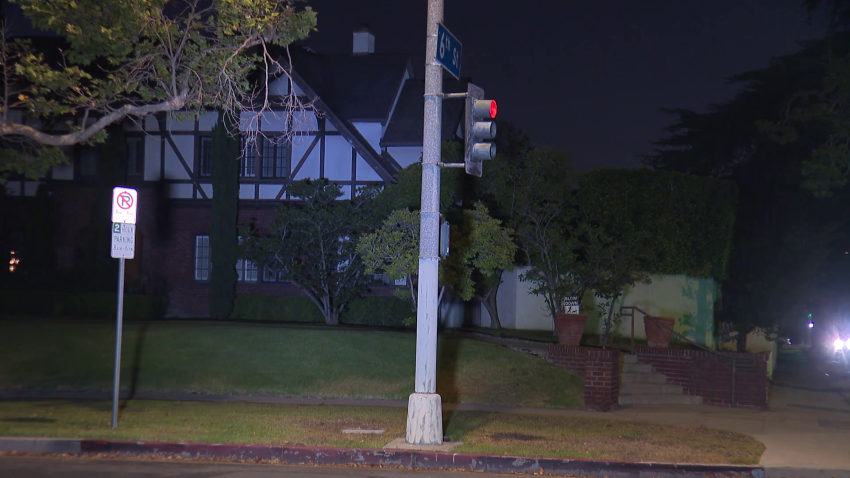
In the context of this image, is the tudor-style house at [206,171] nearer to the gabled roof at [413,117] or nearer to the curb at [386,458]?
the gabled roof at [413,117]

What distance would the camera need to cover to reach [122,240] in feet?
35.5

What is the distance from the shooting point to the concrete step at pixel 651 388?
50.0 feet

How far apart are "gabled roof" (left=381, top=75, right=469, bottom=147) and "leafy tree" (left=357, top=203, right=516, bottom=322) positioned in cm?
597

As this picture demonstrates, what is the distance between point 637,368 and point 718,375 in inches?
63.8

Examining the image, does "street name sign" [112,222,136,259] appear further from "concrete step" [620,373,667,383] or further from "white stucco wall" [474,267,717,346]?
"white stucco wall" [474,267,717,346]

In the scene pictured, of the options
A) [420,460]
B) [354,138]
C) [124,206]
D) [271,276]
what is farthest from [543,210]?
[124,206]

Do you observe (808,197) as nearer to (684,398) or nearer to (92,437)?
(684,398)

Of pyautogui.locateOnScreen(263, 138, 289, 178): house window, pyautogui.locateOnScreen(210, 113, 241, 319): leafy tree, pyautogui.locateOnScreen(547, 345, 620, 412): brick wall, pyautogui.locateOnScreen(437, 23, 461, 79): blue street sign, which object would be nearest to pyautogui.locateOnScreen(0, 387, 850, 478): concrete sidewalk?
pyautogui.locateOnScreen(547, 345, 620, 412): brick wall

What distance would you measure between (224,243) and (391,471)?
52.9ft

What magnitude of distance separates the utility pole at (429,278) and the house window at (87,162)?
18954 millimetres

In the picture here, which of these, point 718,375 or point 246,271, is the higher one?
point 246,271

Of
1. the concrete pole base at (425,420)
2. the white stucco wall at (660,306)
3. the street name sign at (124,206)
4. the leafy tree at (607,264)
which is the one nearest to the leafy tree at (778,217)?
the white stucco wall at (660,306)

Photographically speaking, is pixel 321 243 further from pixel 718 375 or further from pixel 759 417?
pixel 759 417

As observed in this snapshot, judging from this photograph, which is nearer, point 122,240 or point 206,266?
point 122,240
